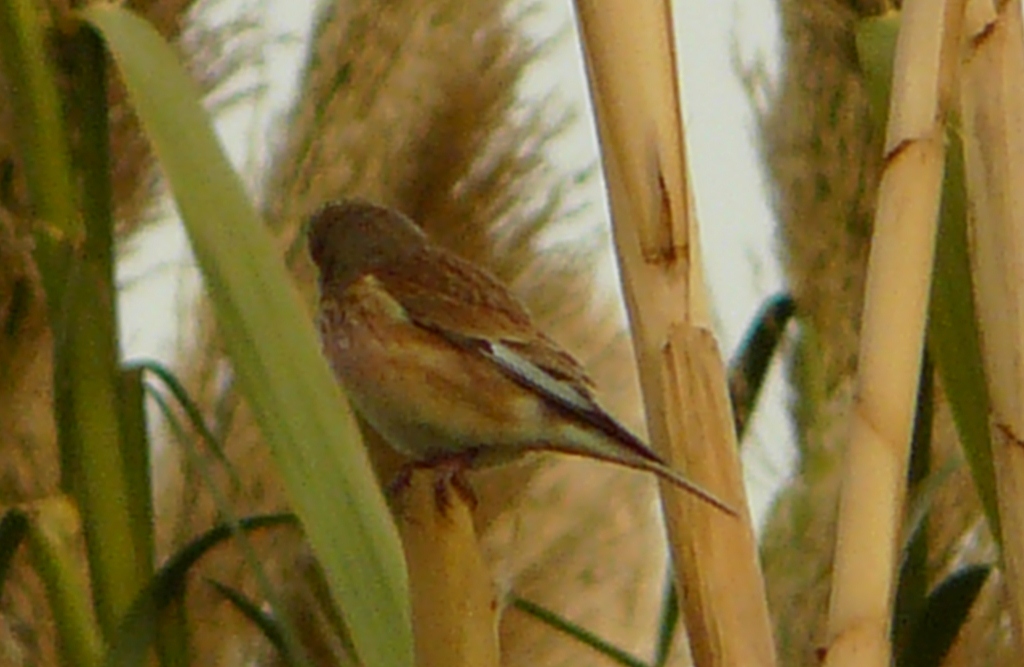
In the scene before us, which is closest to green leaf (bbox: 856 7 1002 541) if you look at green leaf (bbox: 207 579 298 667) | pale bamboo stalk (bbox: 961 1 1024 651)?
pale bamboo stalk (bbox: 961 1 1024 651)

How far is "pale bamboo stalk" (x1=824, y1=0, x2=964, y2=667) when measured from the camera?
1.89 feet

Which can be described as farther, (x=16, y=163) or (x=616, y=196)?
(x=16, y=163)

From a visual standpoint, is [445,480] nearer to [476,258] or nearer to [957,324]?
[957,324]

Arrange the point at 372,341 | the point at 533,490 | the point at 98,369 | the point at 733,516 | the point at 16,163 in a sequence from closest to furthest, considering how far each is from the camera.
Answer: the point at 733,516
the point at 98,369
the point at 372,341
the point at 16,163
the point at 533,490

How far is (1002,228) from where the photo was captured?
0.63 metres

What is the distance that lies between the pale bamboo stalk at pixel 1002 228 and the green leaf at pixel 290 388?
9.2 inches

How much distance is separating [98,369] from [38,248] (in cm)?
7

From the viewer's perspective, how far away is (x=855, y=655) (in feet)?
1.85

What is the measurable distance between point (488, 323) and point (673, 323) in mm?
399

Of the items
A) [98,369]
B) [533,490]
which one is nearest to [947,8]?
[98,369]

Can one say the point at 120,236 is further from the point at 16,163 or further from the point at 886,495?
the point at 886,495

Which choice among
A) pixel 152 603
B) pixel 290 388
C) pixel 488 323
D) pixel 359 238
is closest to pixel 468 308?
pixel 488 323

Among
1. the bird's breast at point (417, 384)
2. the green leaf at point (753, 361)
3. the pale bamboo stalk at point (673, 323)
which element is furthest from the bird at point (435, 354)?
the pale bamboo stalk at point (673, 323)

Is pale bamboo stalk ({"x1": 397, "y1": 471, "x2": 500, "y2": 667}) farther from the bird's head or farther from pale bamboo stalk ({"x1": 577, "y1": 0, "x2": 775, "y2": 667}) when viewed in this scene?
the bird's head
